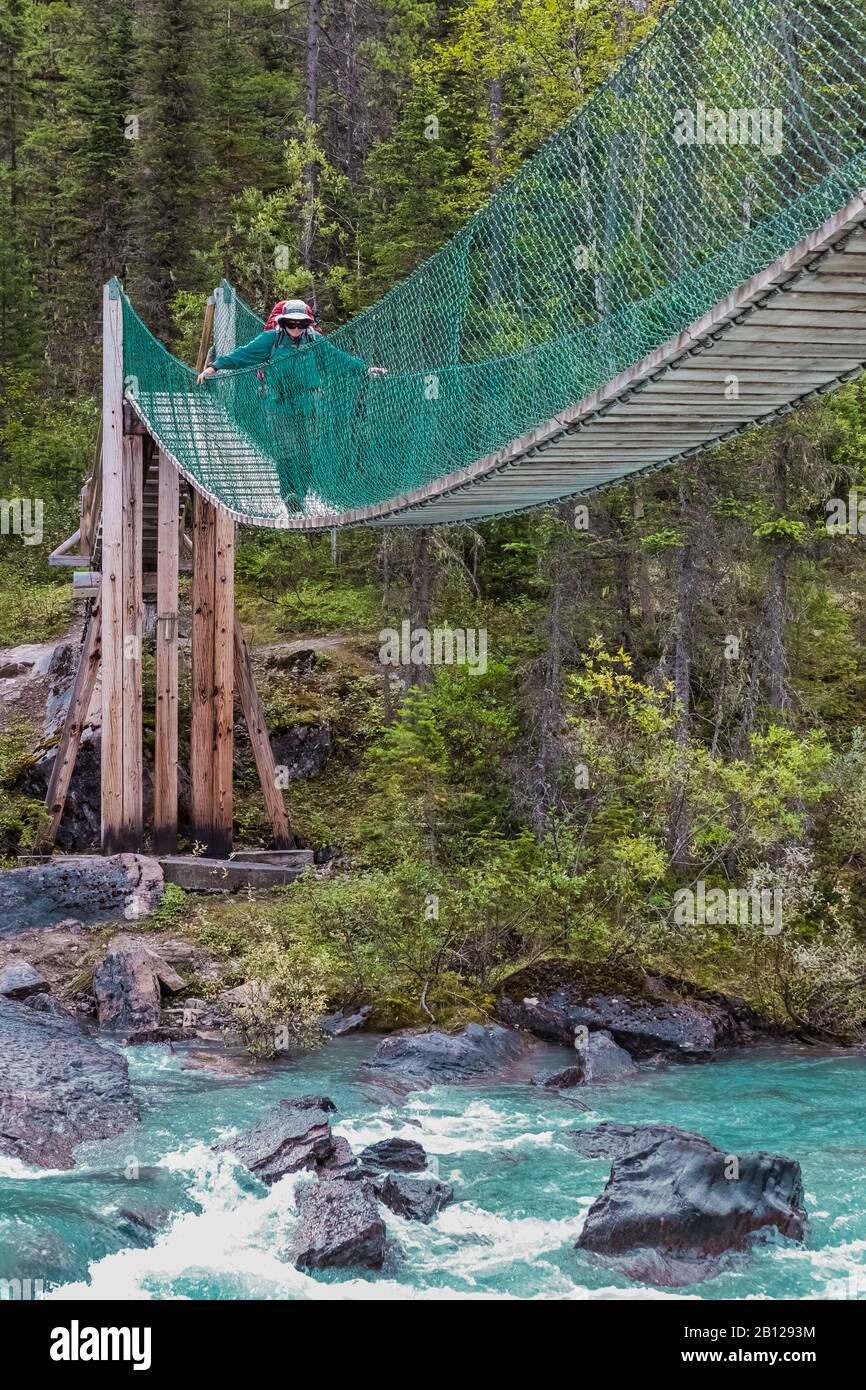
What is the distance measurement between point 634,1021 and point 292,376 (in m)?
4.86

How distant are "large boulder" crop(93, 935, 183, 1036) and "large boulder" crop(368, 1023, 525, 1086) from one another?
1.50 m

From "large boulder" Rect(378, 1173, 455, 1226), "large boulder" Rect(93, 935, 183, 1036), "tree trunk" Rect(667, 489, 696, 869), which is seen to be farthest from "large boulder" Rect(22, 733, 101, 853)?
"large boulder" Rect(378, 1173, 455, 1226)

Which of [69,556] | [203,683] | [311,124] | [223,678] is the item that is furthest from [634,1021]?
[311,124]

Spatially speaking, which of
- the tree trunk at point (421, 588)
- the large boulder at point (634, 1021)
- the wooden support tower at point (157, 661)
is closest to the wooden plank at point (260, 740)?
the wooden support tower at point (157, 661)

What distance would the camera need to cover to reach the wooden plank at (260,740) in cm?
1243

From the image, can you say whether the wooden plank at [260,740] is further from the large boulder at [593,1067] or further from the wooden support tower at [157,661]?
the large boulder at [593,1067]

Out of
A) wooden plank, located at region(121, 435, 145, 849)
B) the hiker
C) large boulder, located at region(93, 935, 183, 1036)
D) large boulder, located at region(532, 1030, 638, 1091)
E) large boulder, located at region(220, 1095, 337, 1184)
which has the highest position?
the hiker

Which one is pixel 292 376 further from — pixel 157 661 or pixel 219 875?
pixel 219 875

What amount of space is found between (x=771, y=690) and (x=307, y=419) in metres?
4.50

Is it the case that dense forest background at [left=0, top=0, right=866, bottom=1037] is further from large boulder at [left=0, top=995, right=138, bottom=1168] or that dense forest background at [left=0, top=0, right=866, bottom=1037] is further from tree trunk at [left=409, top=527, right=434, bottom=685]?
large boulder at [left=0, top=995, right=138, bottom=1168]

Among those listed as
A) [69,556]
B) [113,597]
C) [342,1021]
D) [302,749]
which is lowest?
[342,1021]

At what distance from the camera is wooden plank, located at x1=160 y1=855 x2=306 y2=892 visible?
11.8 m

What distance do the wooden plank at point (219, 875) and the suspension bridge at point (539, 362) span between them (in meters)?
Result: 0.42

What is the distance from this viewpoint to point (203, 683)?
480 inches
